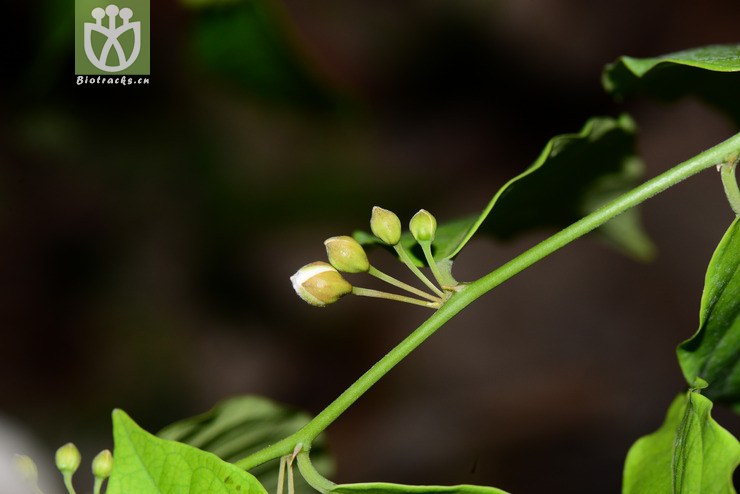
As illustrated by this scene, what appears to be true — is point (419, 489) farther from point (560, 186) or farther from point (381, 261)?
point (381, 261)

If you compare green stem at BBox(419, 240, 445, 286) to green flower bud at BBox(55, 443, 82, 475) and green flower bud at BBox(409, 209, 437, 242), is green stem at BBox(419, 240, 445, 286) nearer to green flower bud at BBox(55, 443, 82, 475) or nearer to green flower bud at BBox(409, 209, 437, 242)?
green flower bud at BBox(409, 209, 437, 242)

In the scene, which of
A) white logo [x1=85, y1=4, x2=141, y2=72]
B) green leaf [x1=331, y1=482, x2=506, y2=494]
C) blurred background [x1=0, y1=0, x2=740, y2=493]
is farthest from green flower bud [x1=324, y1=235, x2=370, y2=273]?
blurred background [x1=0, y1=0, x2=740, y2=493]

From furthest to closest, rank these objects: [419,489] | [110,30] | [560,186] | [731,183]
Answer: [110,30] < [560,186] < [731,183] < [419,489]

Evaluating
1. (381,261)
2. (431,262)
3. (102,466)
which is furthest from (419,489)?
(381,261)

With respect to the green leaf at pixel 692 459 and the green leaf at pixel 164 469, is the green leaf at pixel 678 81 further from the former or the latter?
the green leaf at pixel 164 469

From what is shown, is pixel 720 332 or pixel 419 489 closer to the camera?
pixel 419 489

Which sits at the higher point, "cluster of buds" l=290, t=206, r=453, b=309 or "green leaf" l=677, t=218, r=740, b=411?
"cluster of buds" l=290, t=206, r=453, b=309

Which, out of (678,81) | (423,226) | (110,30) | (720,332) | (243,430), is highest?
(110,30)
